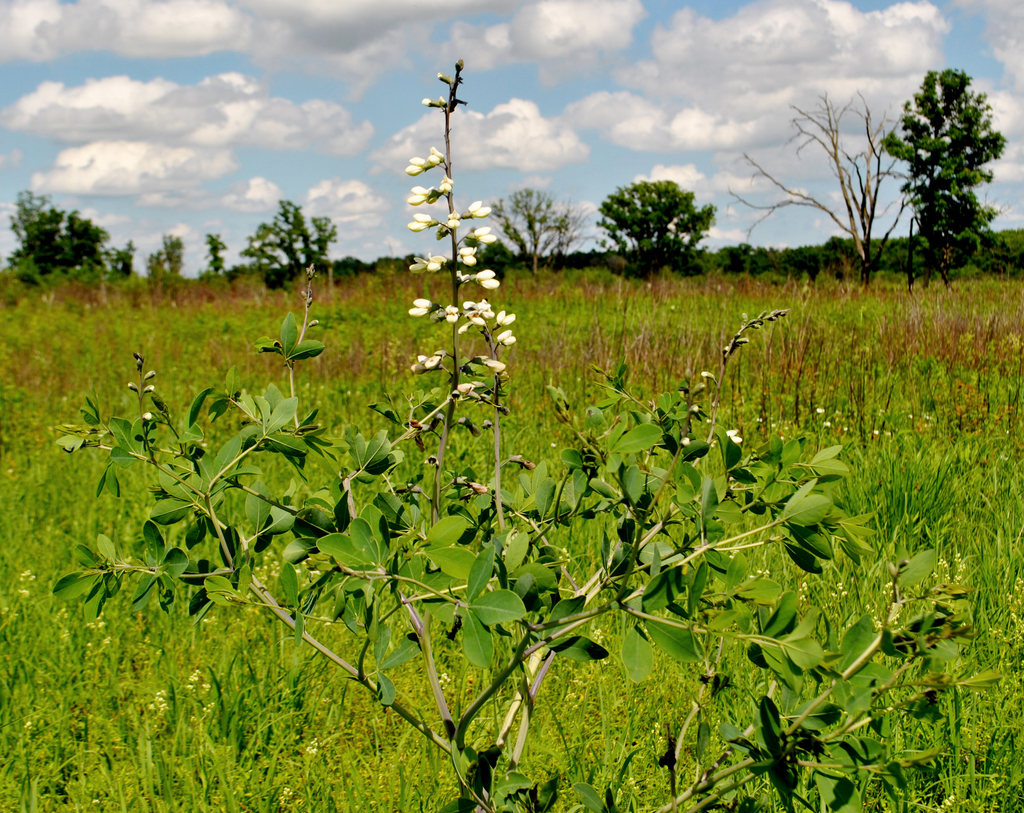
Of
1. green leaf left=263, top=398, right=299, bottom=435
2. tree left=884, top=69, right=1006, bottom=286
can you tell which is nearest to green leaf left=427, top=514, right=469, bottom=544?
green leaf left=263, top=398, right=299, bottom=435

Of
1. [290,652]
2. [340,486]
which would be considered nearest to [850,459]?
[290,652]

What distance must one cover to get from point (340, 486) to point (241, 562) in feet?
0.64

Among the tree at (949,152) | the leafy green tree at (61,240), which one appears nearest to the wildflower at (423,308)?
the tree at (949,152)

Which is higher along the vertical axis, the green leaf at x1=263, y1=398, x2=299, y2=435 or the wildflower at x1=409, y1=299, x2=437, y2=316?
the wildflower at x1=409, y1=299, x2=437, y2=316

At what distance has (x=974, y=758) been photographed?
1.59 meters

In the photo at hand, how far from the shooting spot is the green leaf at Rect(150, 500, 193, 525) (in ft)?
3.51

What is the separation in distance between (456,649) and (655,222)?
219 feet

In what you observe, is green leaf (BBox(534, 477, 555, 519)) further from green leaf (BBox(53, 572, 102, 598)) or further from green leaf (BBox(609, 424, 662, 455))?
green leaf (BBox(53, 572, 102, 598))

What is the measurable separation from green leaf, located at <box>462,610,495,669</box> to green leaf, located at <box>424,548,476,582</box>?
0.19ft

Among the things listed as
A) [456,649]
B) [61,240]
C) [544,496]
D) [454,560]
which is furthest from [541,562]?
[61,240]

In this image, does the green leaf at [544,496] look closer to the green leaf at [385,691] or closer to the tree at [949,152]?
the green leaf at [385,691]

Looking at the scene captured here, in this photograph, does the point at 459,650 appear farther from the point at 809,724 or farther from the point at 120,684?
the point at 809,724

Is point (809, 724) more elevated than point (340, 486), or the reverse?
point (340, 486)

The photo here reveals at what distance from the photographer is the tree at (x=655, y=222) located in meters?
64.1
